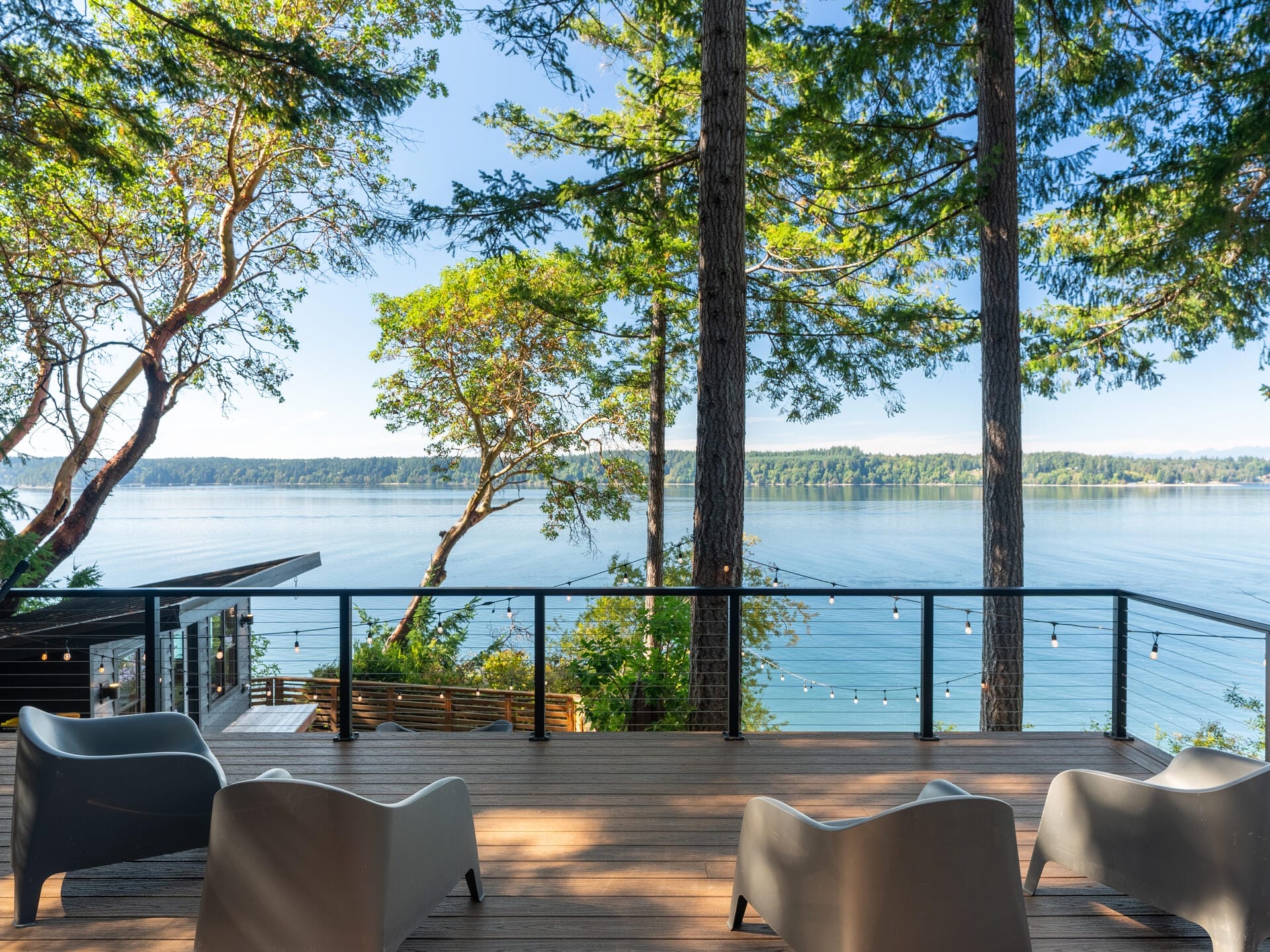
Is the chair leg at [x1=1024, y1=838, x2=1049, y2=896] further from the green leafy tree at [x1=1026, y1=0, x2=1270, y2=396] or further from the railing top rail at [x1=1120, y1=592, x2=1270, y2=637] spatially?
the green leafy tree at [x1=1026, y1=0, x2=1270, y2=396]

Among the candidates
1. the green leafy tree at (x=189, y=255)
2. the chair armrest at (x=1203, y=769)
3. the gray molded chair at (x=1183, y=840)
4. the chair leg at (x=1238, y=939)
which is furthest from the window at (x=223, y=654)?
the chair leg at (x=1238, y=939)

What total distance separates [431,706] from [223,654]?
312 cm

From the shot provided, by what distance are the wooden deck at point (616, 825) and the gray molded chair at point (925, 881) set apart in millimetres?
503

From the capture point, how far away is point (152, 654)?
12.1 feet

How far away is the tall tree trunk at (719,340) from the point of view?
5188mm

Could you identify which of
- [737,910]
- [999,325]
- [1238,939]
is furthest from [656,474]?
[1238,939]

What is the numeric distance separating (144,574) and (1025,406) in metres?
39.7

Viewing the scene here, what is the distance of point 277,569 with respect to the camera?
10.5 metres

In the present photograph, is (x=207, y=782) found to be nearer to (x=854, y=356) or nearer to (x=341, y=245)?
(x=854, y=356)

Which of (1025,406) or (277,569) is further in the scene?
(277,569)

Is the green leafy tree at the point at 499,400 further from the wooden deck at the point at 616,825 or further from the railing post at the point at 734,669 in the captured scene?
the wooden deck at the point at 616,825

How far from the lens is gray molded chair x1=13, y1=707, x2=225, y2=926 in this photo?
221 centimetres

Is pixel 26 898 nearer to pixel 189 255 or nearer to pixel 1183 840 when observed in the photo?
pixel 1183 840

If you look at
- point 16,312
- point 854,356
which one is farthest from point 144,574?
point 854,356
